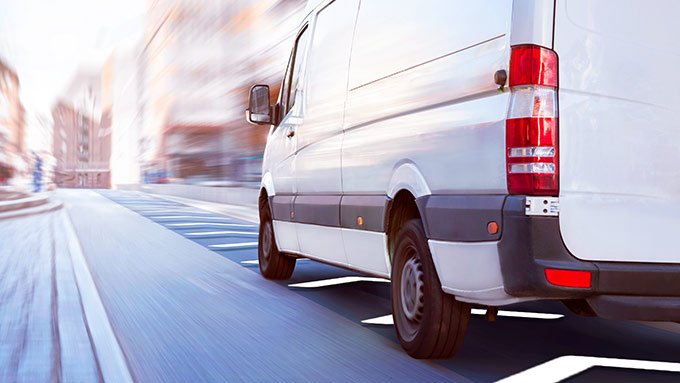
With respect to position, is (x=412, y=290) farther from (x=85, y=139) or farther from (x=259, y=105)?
(x=85, y=139)

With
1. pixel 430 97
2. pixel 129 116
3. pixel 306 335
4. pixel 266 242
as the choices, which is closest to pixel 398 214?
pixel 430 97

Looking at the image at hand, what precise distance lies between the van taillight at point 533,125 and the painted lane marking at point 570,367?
3.48ft

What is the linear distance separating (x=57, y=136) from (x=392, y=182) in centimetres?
18526

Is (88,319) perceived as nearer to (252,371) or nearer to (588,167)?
(252,371)

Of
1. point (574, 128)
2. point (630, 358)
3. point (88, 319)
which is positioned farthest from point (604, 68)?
point (88, 319)

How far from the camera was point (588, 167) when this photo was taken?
338cm

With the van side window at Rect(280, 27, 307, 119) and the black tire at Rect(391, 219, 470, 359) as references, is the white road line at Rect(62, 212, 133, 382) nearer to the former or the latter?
the black tire at Rect(391, 219, 470, 359)

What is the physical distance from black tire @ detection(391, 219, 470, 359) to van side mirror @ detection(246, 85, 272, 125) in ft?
10.7

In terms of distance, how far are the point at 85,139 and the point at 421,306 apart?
18659 cm

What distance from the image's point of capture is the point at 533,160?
339 cm

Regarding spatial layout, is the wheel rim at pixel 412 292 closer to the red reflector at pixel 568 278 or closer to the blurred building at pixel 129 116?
the red reflector at pixel 568 278

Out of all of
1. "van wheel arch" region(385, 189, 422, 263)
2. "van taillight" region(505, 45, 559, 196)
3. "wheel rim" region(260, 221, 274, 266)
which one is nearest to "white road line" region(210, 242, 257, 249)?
"wheel rim" region(260, 221, 274, 266)

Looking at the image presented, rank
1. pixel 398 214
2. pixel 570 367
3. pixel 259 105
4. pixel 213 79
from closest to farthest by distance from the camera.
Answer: pixel 570 367
pixel 398 214
pixel 259 105
pixel 213 79

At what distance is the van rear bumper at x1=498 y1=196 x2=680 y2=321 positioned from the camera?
3355 mm
